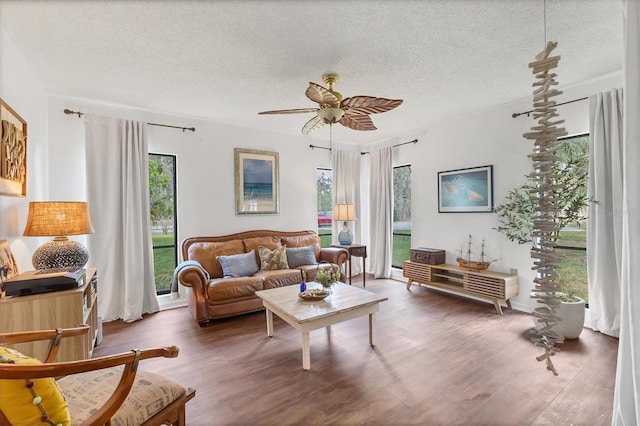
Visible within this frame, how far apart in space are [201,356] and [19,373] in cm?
184

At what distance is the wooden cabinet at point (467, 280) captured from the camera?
3594mm

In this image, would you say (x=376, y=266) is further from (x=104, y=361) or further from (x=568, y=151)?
(x=104, y=361)

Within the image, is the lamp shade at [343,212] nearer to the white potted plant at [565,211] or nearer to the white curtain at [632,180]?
the white potted plant at [565,211]

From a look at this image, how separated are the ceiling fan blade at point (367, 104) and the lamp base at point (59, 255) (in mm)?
2712

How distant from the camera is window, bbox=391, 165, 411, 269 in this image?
5484 mm

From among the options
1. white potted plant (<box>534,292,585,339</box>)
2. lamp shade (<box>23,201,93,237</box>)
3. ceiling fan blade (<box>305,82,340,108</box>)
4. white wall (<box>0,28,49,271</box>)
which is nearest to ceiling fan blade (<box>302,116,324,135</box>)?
ceiling fan blade (<box>305,82,340,108</box>)

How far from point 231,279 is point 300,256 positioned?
1.22 m

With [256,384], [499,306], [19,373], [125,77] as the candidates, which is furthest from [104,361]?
[499,306]

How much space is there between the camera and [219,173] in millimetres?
4488

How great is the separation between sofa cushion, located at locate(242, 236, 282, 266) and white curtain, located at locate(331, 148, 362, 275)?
1.53 m

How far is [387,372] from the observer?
232cm

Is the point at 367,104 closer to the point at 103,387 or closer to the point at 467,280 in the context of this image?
the point at 103,387

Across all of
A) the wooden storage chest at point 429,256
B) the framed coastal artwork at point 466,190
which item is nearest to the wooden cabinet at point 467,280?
the wooden storage chest at point 429,256

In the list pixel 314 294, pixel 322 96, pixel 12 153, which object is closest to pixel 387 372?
pixel 314 294
